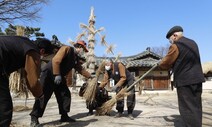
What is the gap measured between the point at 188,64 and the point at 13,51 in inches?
98.0

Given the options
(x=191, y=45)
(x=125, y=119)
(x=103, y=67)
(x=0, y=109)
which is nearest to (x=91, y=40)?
(x=103, y=67)

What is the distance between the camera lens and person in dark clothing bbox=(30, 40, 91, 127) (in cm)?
515

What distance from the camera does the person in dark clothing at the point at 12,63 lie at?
3.29m

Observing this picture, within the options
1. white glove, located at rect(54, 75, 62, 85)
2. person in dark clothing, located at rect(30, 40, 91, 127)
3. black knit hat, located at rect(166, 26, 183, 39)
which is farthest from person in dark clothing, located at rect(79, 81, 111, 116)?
black knit hat, located at rect(166, 26, 183, 39)

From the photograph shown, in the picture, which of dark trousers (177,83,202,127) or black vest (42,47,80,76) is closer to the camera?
dark trousers (177,83,202,127)

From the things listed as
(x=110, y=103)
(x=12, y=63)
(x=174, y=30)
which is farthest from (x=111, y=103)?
(x=12, y=63)

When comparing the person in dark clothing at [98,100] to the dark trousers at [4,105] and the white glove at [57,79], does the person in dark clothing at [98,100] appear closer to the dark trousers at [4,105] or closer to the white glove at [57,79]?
the white glove at [57,79]

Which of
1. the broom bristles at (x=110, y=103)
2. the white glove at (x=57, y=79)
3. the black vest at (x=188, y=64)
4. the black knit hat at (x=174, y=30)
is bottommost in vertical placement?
the broom bristles at (x=110, y=103)

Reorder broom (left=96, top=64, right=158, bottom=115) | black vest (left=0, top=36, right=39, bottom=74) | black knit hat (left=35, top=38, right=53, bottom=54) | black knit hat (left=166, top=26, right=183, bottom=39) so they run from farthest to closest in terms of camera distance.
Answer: broom (left=96, top=64, right=158, bottom=115)
black knit hat (left=166, top=26, right=183, bottom=39)
black knit hat (left=35, top=38, right=53, bottom=54)
black vest (left=0, top=36, right=39, bottom=74)

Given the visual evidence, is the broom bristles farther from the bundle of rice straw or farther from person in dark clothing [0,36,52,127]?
person in dark clothing [0,36,52,127]

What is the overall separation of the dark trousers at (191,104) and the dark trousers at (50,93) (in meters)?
2.32

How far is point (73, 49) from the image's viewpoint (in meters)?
5.64

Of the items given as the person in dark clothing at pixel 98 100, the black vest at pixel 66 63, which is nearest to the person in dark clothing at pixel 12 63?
the black vest at pixel 66 63

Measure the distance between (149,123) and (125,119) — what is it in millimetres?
585
